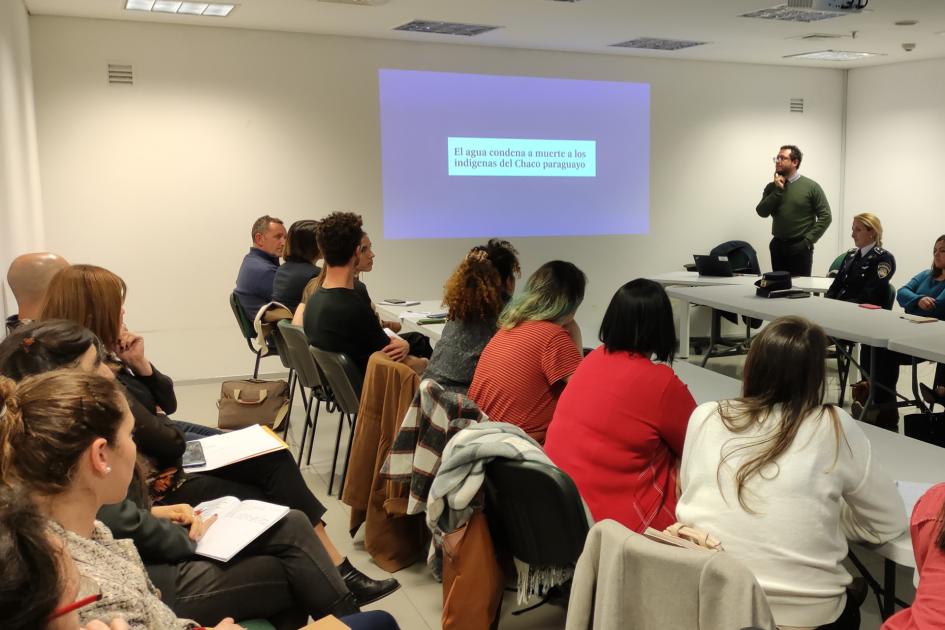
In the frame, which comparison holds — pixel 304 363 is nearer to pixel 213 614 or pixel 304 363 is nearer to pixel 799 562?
pixel 213 614

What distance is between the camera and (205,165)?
21.0ft

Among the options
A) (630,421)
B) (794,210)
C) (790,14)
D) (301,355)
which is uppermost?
(790,14)

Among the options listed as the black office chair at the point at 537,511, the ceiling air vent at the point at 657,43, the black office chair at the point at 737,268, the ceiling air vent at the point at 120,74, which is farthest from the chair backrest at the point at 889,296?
the ceiling air vent at the point at 120,74

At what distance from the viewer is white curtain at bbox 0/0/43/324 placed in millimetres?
3863

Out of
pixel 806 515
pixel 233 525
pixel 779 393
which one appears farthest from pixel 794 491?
pixel 233 525

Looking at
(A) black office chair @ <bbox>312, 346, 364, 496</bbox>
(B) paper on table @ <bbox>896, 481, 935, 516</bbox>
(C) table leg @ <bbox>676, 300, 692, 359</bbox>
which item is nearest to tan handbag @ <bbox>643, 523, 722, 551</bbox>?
(B) paper on table @ <bbox>896, 481, 935, 516</bbox>

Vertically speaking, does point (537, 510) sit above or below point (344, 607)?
above

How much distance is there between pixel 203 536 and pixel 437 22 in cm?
498

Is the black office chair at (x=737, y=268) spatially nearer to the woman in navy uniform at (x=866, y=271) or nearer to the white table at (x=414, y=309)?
the woman in navy uniform at (x=866, y=271)

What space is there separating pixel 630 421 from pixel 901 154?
297 inches

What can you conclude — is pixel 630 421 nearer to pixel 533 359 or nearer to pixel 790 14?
pixel 533 359

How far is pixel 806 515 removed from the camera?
5.82 feet

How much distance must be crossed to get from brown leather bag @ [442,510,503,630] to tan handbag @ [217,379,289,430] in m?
2.58

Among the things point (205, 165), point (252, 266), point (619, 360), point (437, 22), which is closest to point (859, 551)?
point (619, 360)
